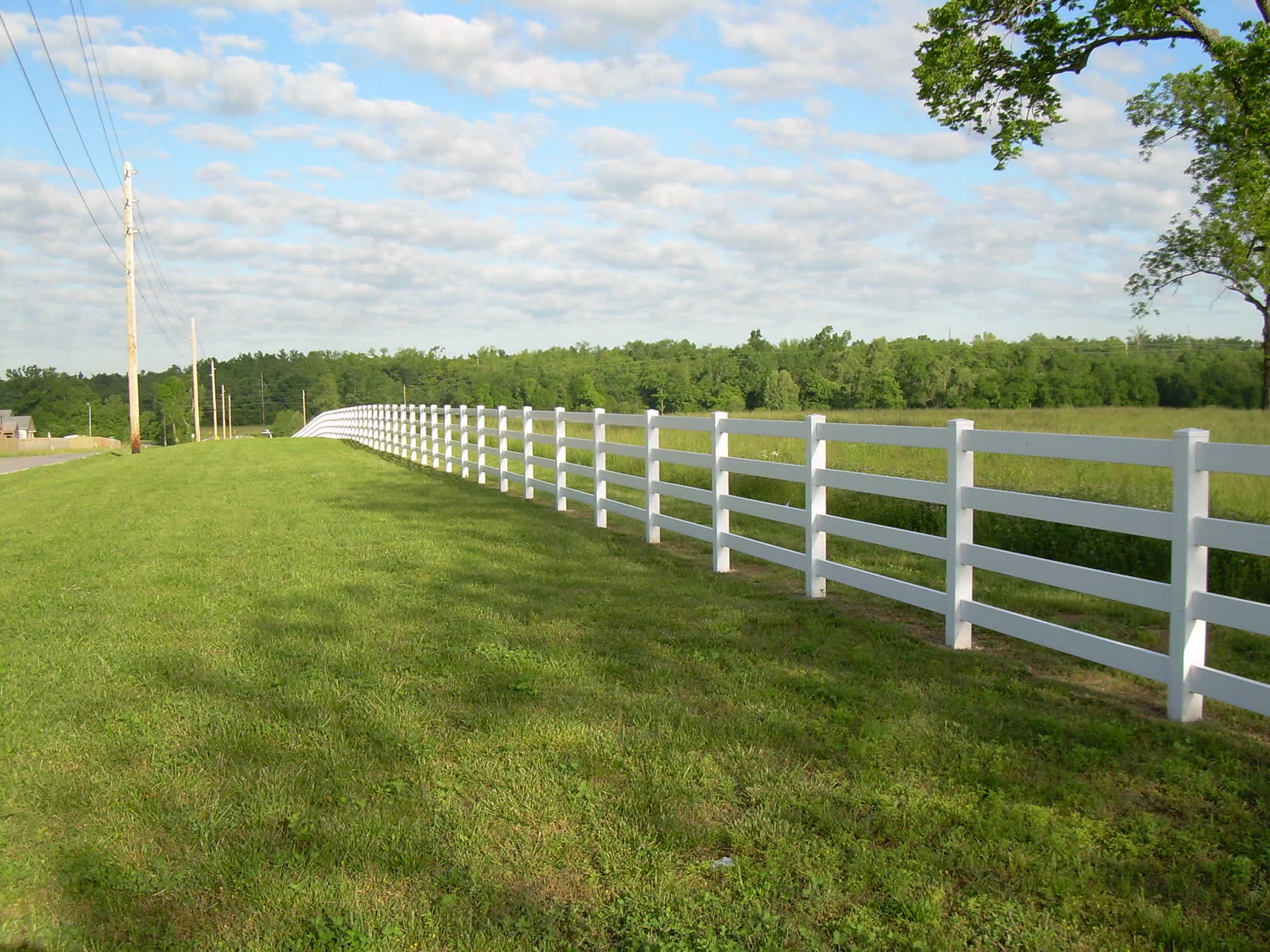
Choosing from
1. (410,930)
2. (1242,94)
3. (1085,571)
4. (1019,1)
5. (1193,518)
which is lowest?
(410,930)

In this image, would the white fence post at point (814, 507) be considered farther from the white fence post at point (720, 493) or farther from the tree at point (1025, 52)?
the tree at point (1025, 52)

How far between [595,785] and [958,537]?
3.05m

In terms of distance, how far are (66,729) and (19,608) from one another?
11.6 ft

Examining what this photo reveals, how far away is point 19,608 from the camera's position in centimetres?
758

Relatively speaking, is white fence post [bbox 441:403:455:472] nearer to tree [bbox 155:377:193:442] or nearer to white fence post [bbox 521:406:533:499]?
white fence post [bbox 521:406:533:499]

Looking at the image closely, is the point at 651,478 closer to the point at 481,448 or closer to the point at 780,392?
the point at 481,448

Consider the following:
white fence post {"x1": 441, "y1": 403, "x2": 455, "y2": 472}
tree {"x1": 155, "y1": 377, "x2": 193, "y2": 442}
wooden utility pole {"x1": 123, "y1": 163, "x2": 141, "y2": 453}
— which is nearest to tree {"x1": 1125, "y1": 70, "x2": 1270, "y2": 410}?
white fence post {"x1": 441, "y1": 403, "x2": 455, "y2": 472}

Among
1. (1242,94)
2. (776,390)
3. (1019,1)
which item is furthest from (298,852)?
(776,390)

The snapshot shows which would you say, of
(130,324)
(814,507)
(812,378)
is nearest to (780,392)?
(812,378)

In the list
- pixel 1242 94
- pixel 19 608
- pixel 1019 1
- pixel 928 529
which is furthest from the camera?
pixel 1019 1

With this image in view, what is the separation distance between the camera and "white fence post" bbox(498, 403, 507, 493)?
16562 mm

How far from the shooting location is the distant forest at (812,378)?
163 feet

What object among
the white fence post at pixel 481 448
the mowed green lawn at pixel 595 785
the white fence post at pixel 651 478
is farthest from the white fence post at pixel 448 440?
the mowed green lawn at pixel 595 785

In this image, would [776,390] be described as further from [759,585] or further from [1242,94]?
[759,585]
